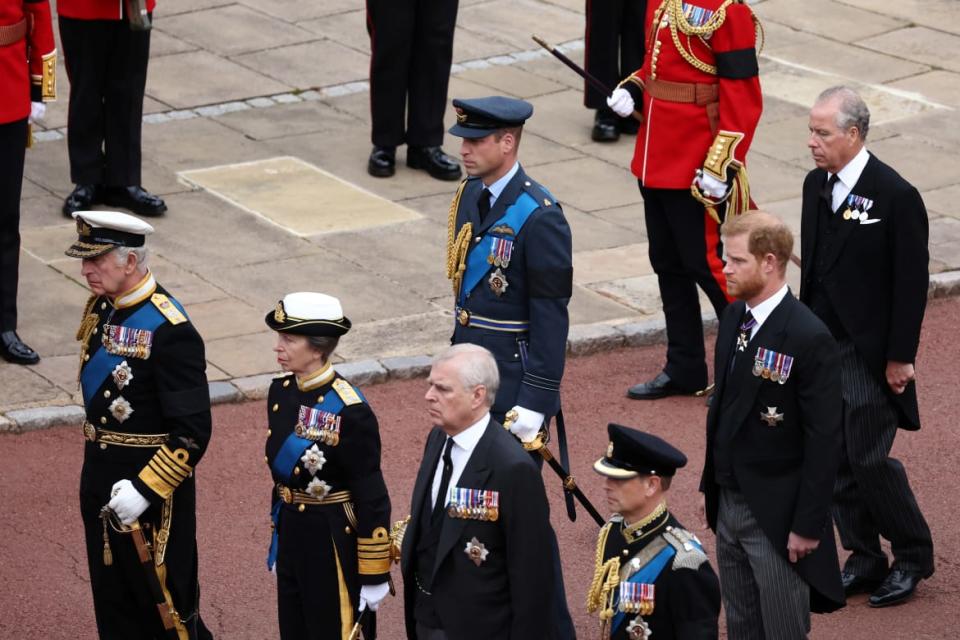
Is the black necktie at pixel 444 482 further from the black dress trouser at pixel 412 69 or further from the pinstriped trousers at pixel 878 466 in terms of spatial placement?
the black dress trouser at pixel 412 69

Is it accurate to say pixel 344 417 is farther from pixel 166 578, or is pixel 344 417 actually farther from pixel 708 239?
pixel 708 239

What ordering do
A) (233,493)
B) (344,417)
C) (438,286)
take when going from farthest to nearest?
(438,286)
(233,493)
(344,417)

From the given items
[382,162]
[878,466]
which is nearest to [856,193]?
[878,466]

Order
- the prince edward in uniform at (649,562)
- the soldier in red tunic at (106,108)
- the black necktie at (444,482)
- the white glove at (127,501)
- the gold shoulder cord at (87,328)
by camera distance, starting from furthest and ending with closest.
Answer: the soldier in red tunic at (106,108) < the gold shoulder cord at (87,328) < the white glove at (127,501) < the black necktie at (444,482) < the prince edward in uniform at (649,562)

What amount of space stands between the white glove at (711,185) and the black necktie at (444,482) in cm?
381

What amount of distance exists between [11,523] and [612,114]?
664 cm

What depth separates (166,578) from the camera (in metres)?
6.50

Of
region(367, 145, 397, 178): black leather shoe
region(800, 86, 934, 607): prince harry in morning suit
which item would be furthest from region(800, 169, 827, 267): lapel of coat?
region(367, 145, 397, 178): black leather shoe

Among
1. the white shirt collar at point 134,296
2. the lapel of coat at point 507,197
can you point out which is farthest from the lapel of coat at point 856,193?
the white shirt collar at point 134,296

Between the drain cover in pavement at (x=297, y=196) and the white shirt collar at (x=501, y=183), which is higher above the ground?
the white shirt collar at (x=501, y=183)

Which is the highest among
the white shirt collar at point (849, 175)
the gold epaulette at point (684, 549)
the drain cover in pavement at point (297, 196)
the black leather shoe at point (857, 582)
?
the white shirt collar at point (849, 175)

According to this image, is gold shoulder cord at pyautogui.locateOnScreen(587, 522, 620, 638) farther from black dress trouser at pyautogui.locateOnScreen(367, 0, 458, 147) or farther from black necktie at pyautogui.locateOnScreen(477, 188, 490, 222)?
black dress trouser at pyautogui.locateOnScreen(367, 0, 458, 147)

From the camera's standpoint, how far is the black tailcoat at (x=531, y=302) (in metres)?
6.84

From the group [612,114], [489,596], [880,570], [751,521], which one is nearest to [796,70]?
[612,114]
